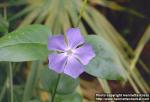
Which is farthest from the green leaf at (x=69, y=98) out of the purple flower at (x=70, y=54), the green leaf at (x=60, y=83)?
the purple flower at (x=70, y=54)

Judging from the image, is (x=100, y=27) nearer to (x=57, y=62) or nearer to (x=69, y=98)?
(x=69, y=98)

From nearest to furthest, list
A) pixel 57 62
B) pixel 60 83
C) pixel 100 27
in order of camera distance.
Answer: pixel 57 62 < pixel 60 83 < pixel 100 27

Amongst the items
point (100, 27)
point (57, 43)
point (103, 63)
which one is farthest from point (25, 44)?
point (100, 27)

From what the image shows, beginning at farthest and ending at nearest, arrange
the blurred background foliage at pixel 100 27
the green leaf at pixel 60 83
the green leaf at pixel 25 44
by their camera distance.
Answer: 1. the blurred background foliage at pixel 100 27
2. the green leaf at pixel 60 83
3. the green leaf at pixel 25 44

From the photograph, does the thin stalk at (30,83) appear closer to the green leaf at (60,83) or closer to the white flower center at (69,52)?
the green leaf at (60,83)

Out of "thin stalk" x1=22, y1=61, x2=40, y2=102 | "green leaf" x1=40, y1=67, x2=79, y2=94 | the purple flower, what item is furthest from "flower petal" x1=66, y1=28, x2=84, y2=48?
"thin stalk" x1=22, y1=61, x2=40, y2=102

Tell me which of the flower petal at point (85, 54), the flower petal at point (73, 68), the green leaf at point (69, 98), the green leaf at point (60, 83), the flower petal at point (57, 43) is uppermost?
the flower petal at point (57, 43)

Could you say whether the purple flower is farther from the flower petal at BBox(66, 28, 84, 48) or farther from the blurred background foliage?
the blurred background foliage
